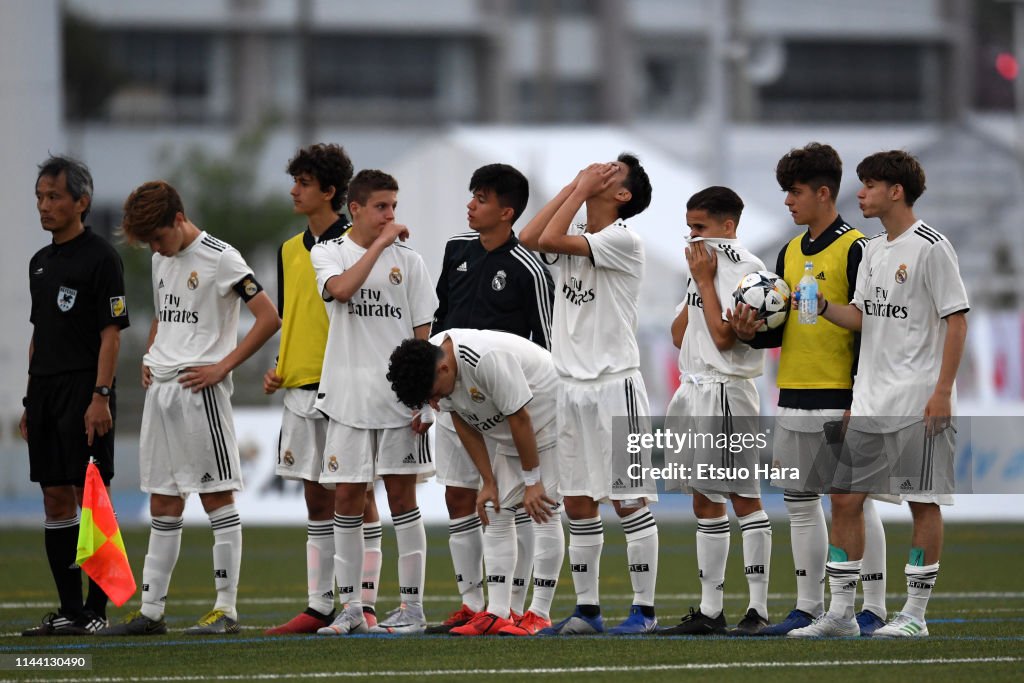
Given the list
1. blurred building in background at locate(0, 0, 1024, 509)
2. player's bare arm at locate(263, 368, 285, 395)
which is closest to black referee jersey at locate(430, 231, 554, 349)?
player's bare arm at locate(263, 368, 285, 395)

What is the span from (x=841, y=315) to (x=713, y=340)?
67cm

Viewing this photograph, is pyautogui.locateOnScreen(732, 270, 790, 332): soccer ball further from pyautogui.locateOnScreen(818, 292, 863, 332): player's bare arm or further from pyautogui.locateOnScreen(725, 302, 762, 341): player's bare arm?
pyautogui.locateOnScreen(818, 292, 863, 332): player's bare arm

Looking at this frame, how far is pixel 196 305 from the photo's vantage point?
8750 mm

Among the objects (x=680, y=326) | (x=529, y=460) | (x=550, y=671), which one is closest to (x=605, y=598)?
(x=680, y=326)

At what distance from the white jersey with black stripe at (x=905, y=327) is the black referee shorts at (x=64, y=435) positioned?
13.2 ft

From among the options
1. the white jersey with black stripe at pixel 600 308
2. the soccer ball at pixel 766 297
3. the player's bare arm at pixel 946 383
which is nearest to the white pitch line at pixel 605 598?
the white jersey with black stripe at pixel 600 308

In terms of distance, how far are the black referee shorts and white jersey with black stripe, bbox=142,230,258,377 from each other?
1.30 feet

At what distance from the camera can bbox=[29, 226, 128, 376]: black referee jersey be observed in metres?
8.66

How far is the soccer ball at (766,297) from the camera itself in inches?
305

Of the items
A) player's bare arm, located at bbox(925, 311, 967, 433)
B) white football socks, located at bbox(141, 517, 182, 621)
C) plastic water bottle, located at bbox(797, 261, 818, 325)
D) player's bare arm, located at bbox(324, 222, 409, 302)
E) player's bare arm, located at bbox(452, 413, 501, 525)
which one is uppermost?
player's bare arm, located at bbox(324, 222, 409, 302)

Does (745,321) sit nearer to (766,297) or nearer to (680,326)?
(766,297)

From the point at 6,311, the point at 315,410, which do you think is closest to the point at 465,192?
the point at 6,311

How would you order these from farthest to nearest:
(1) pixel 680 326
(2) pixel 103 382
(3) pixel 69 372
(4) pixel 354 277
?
(1) pixel 680 326 < (3) pixel 69 372 < (2) pixel 103 382 < (4) pixel 354 277

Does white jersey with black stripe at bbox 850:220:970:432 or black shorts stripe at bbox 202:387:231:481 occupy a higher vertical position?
white jersey with black stripe at bbox 850:220:970:432
